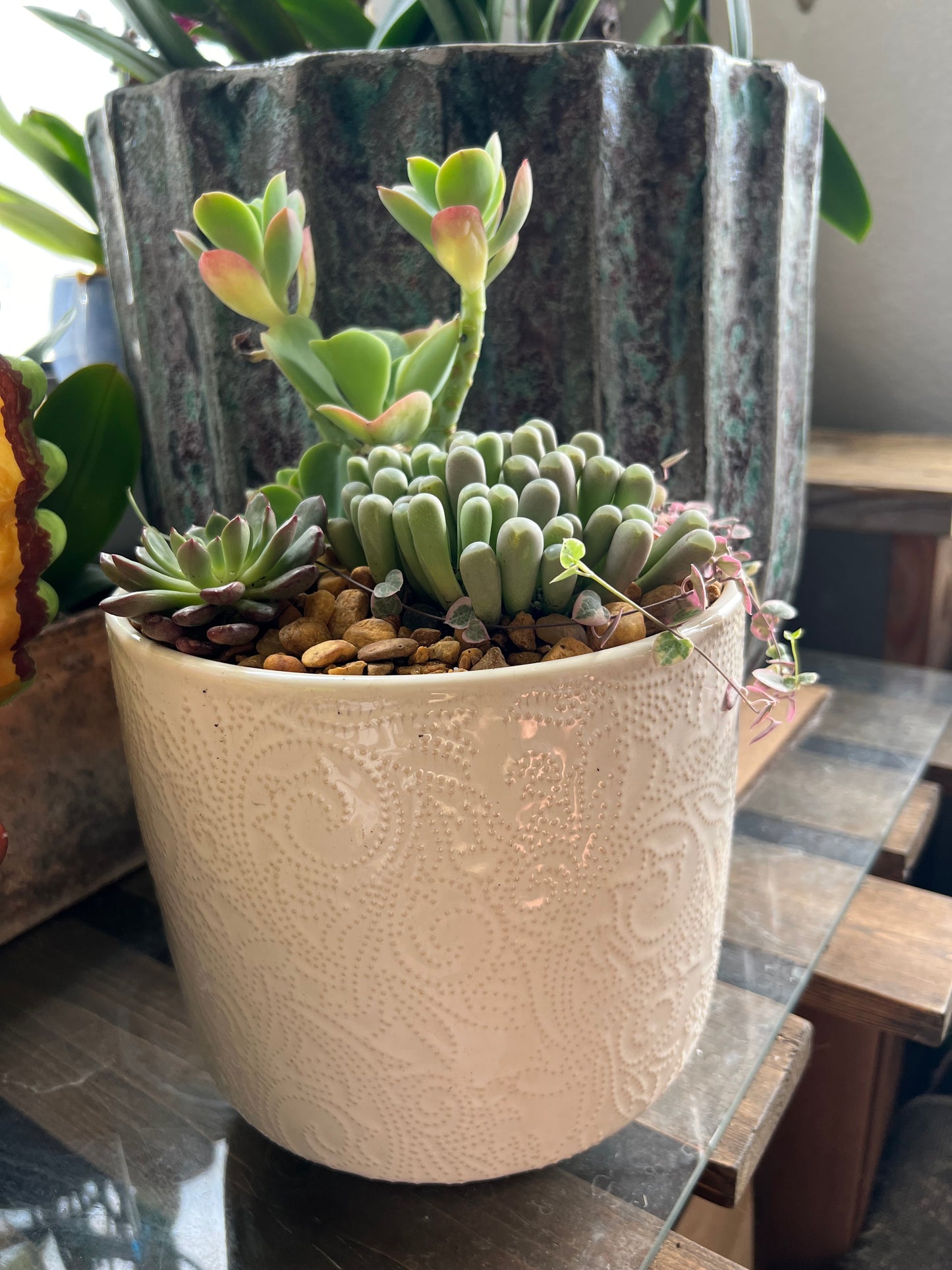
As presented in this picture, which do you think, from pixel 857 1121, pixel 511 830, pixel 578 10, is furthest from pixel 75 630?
Answer: pixel 857 1121

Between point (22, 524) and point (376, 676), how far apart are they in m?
0.22

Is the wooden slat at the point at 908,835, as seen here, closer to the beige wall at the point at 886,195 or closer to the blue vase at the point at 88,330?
the beige wall at the point at 886,195

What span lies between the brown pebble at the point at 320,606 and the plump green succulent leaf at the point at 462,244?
0.13 metres

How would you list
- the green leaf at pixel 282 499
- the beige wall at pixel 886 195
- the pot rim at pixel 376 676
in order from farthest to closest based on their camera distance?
the beige wall at pixel 886 195 → the green leaf at pixel 282 499 → the pot rim at pixel 376 676

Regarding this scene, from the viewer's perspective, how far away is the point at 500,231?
366mm

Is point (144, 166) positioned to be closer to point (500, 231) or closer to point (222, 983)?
point (500, 231)

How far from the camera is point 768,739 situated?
0.72 metres

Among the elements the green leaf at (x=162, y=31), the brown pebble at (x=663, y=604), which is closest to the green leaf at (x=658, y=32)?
the green leaf at (x=162, y=31)

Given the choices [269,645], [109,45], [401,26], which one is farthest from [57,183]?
[269,645]

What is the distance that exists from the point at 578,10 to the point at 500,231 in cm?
27

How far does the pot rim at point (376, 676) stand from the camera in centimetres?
28

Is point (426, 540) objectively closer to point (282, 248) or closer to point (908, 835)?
point (282, 248)

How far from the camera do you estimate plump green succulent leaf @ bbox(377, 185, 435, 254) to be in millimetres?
355

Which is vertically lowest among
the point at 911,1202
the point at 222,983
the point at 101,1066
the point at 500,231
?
the point at 911,1202
